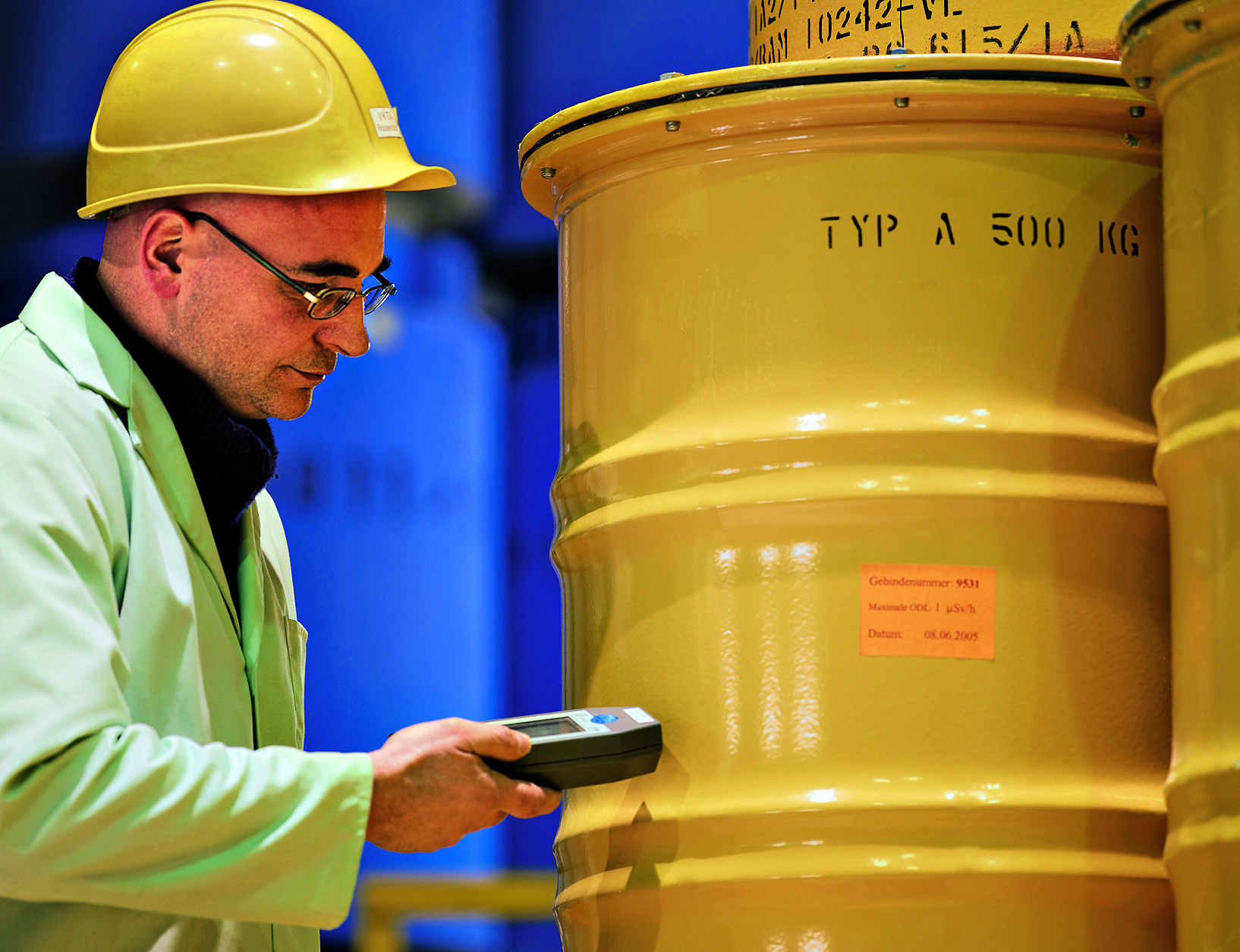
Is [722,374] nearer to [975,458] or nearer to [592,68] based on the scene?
[975,458]

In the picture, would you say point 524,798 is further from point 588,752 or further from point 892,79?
point 892,79

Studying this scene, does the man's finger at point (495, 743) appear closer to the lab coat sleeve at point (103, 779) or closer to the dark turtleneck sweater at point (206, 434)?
the lab coat sleeve at point (103, 779)

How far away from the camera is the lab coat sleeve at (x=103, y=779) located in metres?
1.24

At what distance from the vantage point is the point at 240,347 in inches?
64.3

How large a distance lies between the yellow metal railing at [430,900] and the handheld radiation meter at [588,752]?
1.83 metres

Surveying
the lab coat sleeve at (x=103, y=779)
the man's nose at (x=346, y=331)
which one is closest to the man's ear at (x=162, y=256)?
the man's nose at (x=346, y=331)

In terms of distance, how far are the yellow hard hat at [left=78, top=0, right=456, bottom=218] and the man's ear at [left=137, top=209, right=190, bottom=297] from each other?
4 centimetres

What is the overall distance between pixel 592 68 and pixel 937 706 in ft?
8.11

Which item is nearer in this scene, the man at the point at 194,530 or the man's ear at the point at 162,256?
the man at the point at 194,530

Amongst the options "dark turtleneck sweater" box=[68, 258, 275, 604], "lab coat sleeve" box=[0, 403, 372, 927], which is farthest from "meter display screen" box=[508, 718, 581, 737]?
"dark turtleneck sweater" box=[68, 258, 275, 604]

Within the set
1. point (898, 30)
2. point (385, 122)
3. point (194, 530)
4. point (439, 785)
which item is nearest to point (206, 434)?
point (194, 530)

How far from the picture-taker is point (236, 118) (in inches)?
61.6

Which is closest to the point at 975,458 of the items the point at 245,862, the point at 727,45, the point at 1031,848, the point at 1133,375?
the point at 1133,375

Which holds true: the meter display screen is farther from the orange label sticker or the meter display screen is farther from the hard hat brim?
the hard hat brim
